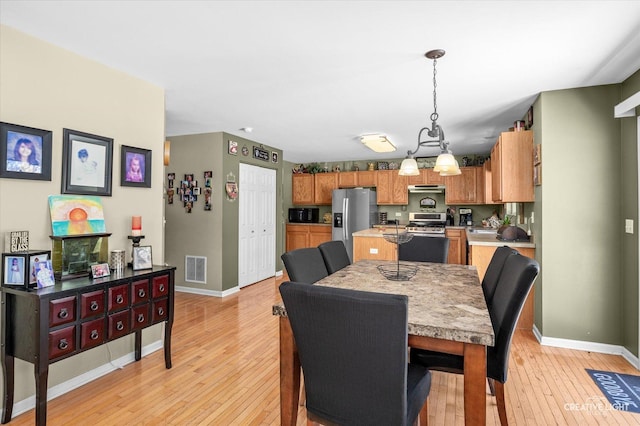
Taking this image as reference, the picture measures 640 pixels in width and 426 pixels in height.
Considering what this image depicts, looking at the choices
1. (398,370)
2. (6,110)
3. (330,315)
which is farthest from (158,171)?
(398,370)

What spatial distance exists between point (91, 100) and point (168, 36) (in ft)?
2.84

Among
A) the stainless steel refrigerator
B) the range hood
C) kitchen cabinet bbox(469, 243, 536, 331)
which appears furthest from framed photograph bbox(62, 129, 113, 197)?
the range hood

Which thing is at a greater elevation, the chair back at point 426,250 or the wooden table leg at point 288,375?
the chair back at point 426,250

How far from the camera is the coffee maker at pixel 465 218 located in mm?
6609

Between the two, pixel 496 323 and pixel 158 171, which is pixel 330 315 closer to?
pixel 496 323

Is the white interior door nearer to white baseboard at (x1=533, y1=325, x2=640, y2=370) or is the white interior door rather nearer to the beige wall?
the beige wall

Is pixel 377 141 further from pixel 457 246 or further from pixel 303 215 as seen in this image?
pixel 303 215

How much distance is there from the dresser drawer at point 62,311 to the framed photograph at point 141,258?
58 cm

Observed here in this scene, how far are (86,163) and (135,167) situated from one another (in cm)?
40

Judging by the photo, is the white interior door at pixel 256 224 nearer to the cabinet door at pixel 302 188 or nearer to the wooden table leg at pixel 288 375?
the cabinet door at pixel 302 188

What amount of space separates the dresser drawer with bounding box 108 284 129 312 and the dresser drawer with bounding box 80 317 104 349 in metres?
0.10

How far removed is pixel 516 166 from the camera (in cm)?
354

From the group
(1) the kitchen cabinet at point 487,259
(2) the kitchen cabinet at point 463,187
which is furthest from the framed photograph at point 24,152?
(2) the kitchen cabinet at point 463,187

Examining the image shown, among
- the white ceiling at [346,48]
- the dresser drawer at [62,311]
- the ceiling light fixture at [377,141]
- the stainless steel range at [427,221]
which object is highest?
the white ceiling at [346,48]
